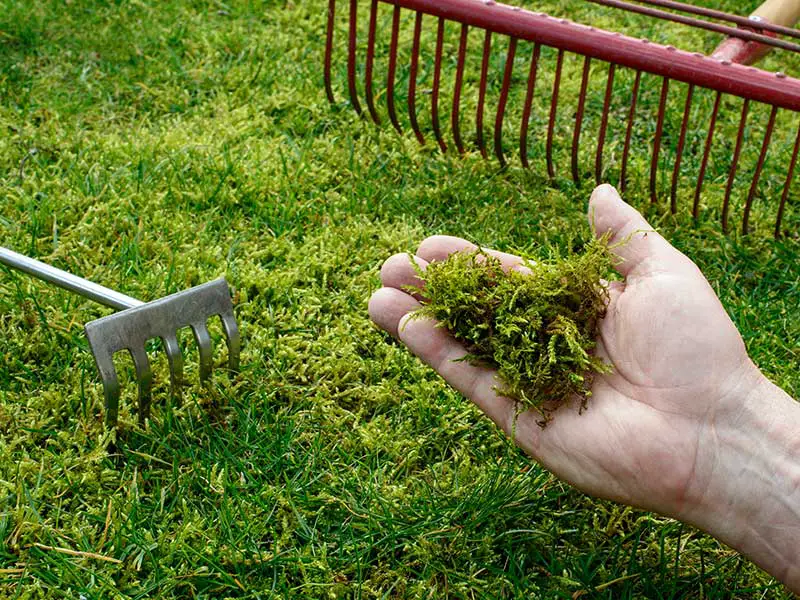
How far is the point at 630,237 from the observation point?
92.3 inches

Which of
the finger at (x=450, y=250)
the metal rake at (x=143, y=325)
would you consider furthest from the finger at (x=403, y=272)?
the metal rake at (x=143, y=325)

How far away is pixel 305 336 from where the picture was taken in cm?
296

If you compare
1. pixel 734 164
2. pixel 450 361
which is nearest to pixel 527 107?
pixel 734 164

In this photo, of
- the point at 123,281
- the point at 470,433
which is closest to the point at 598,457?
the point at 470,433

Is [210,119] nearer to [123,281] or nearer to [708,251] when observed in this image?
[123,281]

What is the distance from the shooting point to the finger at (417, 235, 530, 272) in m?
2.56

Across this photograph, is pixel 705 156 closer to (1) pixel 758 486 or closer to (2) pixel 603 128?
(2) pixel 603 128

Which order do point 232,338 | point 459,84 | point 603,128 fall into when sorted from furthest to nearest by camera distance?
1. point 459,84
2. point 603,128
3. point 232,338

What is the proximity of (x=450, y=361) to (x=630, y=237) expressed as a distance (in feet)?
1.85

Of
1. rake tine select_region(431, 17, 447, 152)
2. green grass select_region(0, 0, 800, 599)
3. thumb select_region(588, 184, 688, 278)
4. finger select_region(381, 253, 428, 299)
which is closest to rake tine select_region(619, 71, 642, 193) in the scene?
green grass select_region(0, 0, 800, 599)

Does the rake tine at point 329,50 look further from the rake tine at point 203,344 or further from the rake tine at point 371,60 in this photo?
the rake tine at point 203,344

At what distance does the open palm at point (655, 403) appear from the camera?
82.6 inches

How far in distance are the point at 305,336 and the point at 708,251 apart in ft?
5.08

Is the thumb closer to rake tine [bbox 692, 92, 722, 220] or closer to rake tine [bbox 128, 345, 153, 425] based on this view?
rake tine [bbox 692, 92, 722, 220]
